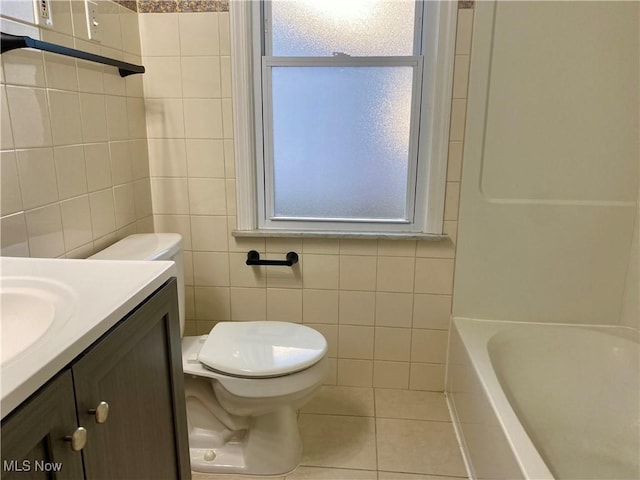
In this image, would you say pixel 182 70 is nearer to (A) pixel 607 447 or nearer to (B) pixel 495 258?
(B) pixel 495 258

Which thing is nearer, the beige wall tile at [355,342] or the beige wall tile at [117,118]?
the beige wall tile at [117,118]

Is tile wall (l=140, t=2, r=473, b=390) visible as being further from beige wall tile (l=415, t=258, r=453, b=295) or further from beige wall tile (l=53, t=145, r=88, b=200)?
beige wall tile (l=53, t=145, r=88, b=200)

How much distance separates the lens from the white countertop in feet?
2.07

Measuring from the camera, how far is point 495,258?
202 cm

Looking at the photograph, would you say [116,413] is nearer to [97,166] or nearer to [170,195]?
[97,166]

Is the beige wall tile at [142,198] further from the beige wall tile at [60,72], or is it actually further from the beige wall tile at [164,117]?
the beige wall tile at [60,72]

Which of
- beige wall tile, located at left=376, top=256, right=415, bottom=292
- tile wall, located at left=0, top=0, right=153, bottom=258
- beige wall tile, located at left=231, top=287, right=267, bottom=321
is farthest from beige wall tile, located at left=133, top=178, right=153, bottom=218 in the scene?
beige wall tile, located at left=376, top=256, right=415, bottom=292

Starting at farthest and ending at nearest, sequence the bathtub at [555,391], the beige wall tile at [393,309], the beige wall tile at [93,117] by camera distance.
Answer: the beige wall tile at [393,309], the bathtub at [555,391], the beige wall tile at [93,117]

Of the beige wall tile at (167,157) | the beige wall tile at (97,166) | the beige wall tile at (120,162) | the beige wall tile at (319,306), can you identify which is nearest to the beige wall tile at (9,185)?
the beige wall tile at (97,166)

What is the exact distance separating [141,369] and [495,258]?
1.52 metres

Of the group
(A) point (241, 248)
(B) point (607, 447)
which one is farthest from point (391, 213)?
(B) point (607, 447)

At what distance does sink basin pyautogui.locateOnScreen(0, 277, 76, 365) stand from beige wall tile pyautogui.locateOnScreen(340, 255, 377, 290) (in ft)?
4.23

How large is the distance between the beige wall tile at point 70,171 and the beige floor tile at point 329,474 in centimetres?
118

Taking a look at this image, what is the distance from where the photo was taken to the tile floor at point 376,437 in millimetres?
1732
